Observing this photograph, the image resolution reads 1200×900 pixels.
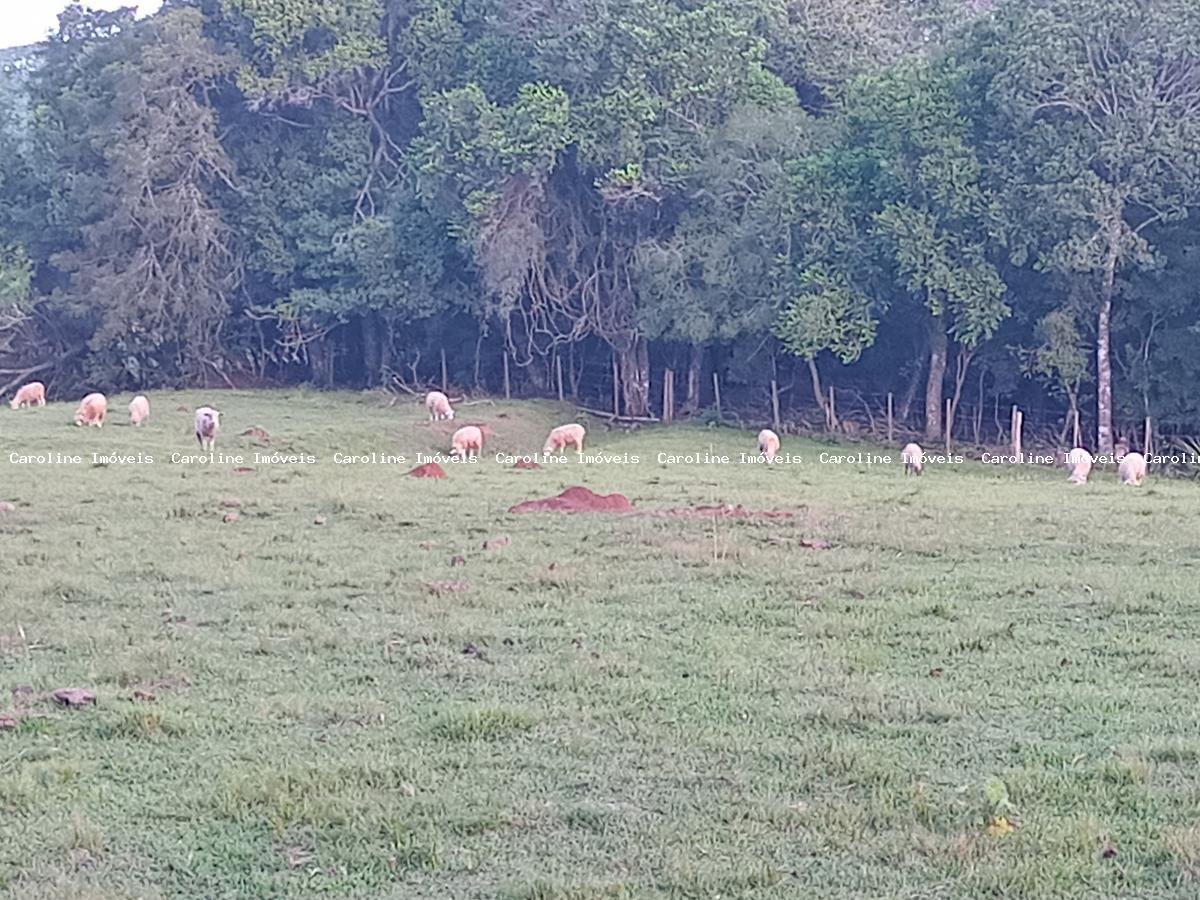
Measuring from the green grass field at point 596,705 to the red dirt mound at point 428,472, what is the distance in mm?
4458

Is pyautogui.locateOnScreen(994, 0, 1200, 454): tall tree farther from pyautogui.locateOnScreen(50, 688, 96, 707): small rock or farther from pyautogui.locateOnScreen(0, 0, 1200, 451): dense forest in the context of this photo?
pyautogui.locateOnScreen(50, 688, 96, 707): small rock

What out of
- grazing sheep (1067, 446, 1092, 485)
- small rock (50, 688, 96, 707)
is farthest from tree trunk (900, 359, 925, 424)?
small rock (50, 688, 96, 707)

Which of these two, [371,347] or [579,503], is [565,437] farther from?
[371,347]

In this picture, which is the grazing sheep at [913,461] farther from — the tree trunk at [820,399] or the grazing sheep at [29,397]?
the grazing sheep at [29,397]

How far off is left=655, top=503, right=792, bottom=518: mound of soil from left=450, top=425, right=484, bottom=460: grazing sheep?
998 cm

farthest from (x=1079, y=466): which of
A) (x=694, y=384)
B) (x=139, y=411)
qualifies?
(x=139, y=411)

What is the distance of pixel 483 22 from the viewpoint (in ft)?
117

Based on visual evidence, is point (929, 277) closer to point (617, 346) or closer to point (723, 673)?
point (617, 346)

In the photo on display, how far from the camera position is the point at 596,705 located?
25.8ft

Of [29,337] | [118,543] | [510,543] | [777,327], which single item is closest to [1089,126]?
[777,327]

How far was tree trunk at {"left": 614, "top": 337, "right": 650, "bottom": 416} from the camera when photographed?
34469 mm

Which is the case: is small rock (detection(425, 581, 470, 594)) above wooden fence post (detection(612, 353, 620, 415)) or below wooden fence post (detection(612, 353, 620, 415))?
below

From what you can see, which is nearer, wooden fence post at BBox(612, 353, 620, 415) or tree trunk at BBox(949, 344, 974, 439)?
tree trunk at BBox(949, 344, 974, 439)

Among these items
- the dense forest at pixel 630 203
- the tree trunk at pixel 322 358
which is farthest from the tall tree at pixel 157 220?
the tree trunk at pixel 322 358
